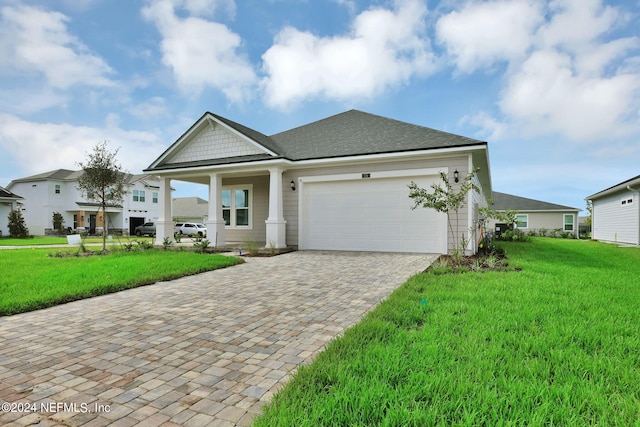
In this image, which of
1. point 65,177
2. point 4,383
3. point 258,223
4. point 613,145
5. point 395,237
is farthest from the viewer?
point 65,177

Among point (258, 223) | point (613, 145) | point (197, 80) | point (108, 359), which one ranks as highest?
point (197, 80)

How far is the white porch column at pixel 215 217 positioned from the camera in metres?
13.1

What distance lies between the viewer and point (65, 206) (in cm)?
3456

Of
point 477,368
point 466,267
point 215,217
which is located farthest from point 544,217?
point 477,368

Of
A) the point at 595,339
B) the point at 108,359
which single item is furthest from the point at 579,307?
the point at 108,359

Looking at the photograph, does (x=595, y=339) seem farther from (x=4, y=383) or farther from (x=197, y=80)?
(x=197, y=80)

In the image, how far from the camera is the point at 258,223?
15.3 metres

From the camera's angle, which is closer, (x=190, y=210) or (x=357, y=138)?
(x=357, y=138)

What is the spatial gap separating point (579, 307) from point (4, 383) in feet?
20.0

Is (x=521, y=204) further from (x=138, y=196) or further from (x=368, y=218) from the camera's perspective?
(x=138, y=196)

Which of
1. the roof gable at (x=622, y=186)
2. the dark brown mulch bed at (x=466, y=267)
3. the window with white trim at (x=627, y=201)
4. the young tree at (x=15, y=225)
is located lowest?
the dark brown mulch bed at (x=466, y=267)

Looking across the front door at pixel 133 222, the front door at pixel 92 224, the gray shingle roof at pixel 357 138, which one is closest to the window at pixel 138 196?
the front door at pixel 133 222

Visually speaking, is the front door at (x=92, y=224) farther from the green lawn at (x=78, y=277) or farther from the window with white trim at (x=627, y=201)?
the window with white trim at (x=627, y=201)

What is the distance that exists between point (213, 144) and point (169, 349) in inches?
458
